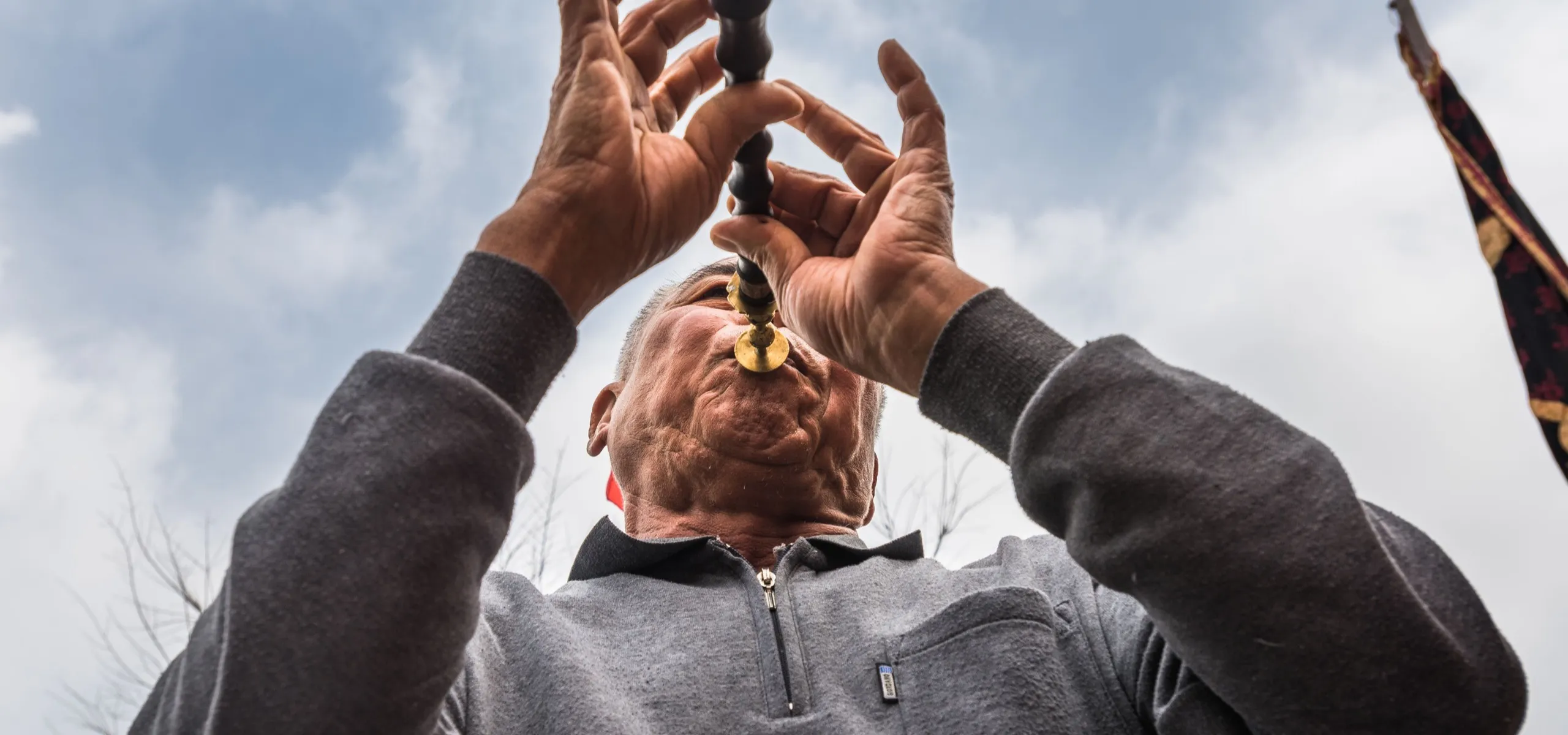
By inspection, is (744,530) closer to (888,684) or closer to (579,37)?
(888,684)

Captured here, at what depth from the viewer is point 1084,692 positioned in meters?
1.97

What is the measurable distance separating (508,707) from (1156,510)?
3.63ft

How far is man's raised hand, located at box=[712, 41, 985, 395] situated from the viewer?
1910mm

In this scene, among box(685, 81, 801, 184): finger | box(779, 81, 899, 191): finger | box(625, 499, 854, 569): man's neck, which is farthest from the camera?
box(625, 499, 854, 569): man's neck

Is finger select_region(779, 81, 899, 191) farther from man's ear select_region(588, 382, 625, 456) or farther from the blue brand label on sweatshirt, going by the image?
man's ear select_region(588, 382, 625, 456)

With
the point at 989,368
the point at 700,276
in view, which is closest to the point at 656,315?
the point at 700,276

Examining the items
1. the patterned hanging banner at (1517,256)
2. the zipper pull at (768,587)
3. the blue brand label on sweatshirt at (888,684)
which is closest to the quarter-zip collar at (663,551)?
the zipper pull at (768,587)

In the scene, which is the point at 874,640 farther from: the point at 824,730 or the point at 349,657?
the point at 349,657

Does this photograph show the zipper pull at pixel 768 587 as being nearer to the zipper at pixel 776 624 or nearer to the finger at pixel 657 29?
the zipper at pixel 776 624

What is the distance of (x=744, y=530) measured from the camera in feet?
9.27

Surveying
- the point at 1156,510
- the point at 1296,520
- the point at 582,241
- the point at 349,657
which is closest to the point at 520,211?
the point at 582,241

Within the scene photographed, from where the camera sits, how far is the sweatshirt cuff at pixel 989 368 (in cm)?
170

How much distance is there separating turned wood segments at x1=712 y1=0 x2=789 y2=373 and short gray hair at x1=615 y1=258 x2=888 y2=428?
559 mm

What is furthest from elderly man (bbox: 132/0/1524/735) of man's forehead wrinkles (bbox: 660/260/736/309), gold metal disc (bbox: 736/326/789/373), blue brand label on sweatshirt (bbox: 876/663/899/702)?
man's forehead wrinkles (bbox: 660/260/736/309)
